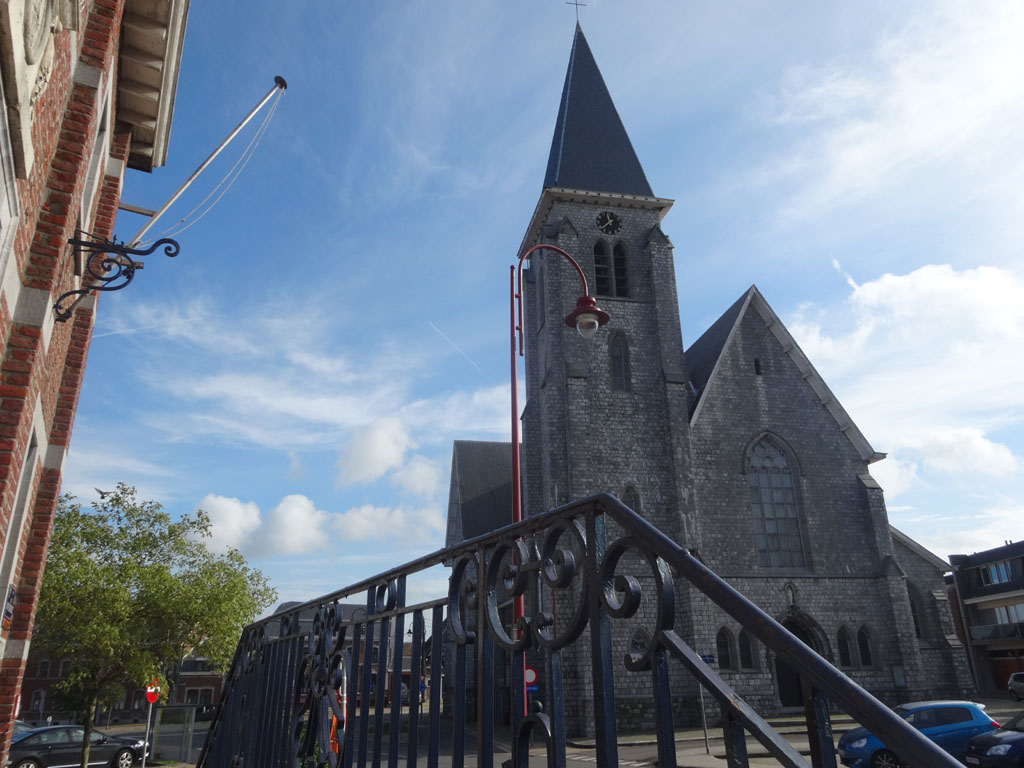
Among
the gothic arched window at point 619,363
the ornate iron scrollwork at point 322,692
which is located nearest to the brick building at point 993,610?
the gothic arched window at point 619,363

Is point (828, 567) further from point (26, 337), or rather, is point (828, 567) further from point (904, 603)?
point (26, 337)

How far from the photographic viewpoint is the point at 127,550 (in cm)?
2150

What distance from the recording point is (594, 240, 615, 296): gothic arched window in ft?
91.6

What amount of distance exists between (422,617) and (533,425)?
24664 mm

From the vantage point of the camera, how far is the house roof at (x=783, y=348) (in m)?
26.7

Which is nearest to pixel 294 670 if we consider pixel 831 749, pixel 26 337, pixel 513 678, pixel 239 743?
pixel 239 743

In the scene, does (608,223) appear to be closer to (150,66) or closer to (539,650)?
(150,66)

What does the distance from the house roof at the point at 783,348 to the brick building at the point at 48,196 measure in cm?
2104

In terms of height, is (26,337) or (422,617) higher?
(26,337)

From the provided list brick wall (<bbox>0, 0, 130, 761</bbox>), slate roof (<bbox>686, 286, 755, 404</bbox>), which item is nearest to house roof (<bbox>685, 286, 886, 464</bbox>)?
slate roof (<bbox>686, 286, 755, 404</bbox>)

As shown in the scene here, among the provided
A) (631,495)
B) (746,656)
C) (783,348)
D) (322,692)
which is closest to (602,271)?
(783,348)

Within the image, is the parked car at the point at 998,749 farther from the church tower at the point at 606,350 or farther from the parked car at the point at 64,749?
the parked car at the point at 64,749

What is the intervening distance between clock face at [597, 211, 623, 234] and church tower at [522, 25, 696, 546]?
0.13 ft

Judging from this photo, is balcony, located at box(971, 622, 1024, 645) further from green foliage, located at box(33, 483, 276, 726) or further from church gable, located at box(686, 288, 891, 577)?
green foliage, located at box(33, 483, 276, 726)
